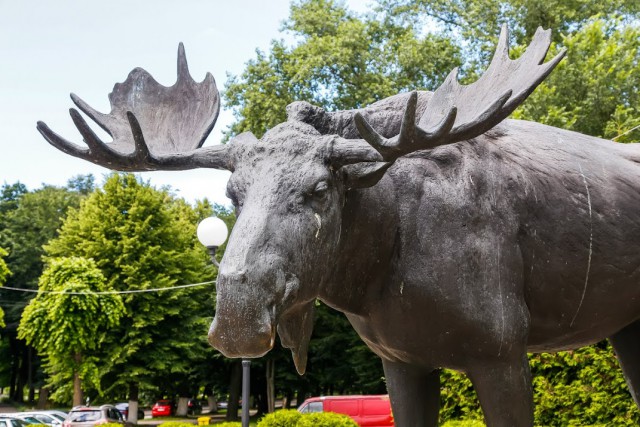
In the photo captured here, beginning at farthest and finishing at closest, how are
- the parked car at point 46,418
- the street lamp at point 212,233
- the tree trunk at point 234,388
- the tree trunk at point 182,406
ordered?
the tree trunk at point 182,406 → the tree trunk at point 234,388 → the parked car at point 46,418 → the street lamp at point 212,233

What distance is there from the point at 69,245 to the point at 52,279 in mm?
4264

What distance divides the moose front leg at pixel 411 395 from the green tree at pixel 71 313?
24717mm

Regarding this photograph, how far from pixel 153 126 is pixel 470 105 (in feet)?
5.57

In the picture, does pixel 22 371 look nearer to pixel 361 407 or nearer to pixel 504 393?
pixel 361 407

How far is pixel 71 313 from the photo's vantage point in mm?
27625

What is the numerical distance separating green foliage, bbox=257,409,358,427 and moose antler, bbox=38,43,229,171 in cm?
1101

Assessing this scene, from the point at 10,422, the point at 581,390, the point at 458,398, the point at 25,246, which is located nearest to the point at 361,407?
the point at 10,422

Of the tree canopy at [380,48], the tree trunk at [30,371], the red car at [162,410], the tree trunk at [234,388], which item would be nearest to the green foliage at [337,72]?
the tree canopy at [380,48]

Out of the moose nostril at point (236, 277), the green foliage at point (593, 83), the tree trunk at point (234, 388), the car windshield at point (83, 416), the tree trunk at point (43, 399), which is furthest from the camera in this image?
the tree trunk at point (43, 399)

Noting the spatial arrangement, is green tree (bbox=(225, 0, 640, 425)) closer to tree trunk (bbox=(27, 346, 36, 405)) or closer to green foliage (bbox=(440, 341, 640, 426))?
green foliage (bbox=(440, 341, 640, 426))

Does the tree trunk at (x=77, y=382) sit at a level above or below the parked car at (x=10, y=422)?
above

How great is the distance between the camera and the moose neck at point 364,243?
130 inches

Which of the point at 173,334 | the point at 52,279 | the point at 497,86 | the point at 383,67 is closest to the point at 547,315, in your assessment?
the point at 497,86

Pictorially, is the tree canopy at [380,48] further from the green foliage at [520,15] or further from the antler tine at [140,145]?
the antler tine at [140,145]
